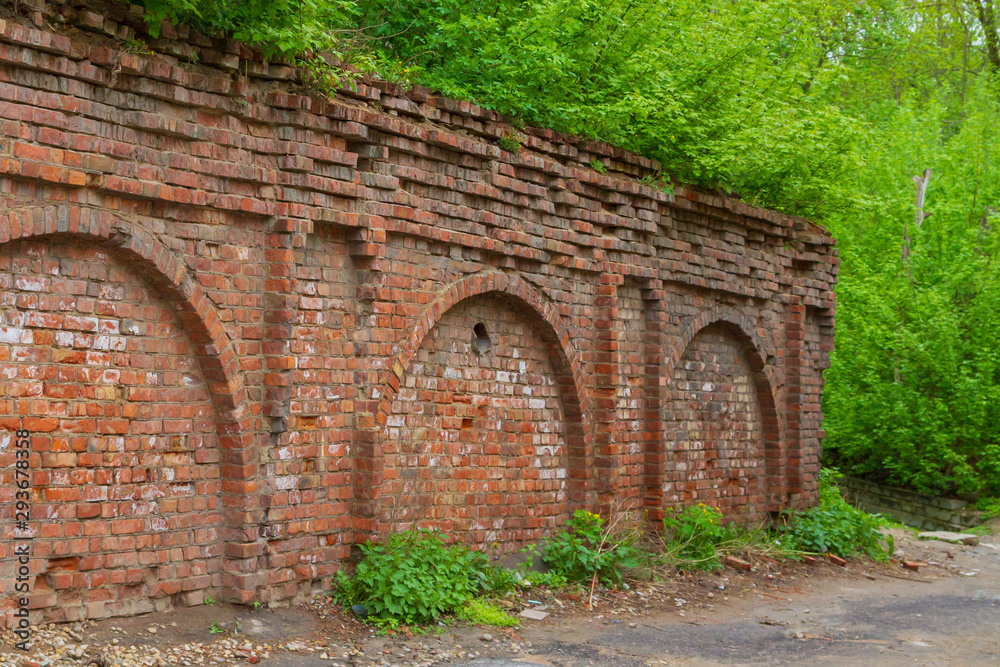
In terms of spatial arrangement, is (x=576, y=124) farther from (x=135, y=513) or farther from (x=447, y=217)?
(x=135, y=513)

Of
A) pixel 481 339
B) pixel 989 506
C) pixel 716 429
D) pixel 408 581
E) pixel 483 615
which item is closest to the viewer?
pixel 408 581

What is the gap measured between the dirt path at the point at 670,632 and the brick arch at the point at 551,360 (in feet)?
2.66

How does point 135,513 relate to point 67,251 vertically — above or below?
below

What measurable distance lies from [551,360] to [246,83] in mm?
3606

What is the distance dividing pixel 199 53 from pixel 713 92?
18.8ft

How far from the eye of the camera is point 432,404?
6914mm

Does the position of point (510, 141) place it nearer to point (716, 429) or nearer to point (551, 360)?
point (551, 360)

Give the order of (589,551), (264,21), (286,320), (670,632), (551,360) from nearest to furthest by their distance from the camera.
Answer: (264,21) < (286,320) < (670,632) < (589,551) < (551,360)

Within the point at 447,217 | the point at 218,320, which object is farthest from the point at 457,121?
the point at 218,320

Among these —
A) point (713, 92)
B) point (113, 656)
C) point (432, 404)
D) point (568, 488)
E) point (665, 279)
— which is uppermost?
point (713, 92)

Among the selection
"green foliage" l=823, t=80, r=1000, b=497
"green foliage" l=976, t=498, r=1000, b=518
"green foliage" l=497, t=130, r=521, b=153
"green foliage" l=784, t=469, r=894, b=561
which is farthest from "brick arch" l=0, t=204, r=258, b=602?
"green foliage" l=976, t=498, r=1000, b=518

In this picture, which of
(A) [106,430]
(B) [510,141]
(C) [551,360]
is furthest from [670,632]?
(A) [106,430]

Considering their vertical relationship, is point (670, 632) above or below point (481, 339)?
below

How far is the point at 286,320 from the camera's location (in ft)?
18.7
